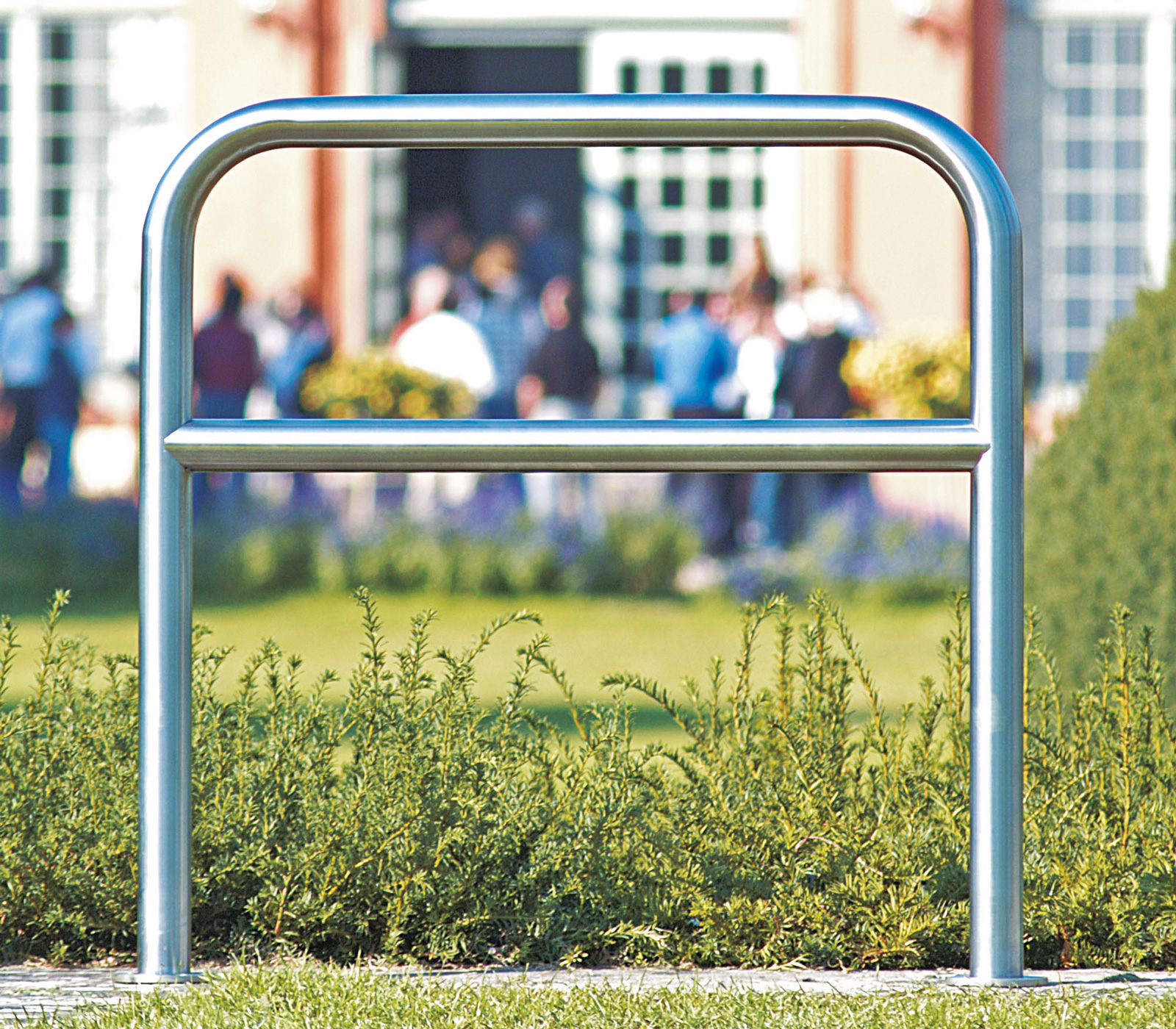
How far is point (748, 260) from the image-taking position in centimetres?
1309

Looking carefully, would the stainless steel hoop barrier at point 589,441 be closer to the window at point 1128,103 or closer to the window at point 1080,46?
the window at point 1080,46

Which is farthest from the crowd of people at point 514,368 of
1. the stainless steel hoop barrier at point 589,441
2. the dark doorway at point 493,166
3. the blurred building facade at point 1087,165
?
the stainless steel hoop barrier at point 589,441

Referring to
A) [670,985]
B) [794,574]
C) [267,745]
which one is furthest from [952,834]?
[794,574]

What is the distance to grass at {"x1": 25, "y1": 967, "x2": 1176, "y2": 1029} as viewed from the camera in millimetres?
1887

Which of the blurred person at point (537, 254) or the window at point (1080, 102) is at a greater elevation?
the window at point (1080, 102)

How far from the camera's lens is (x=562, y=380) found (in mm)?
10578

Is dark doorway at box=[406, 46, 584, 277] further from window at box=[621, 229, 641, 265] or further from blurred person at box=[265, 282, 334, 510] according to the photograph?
blurred person at box=[265, 282, 334, 510]

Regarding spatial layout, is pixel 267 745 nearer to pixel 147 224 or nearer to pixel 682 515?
pixel 147 224

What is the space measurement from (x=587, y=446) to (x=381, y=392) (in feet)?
26.6

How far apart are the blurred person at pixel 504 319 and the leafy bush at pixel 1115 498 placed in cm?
747

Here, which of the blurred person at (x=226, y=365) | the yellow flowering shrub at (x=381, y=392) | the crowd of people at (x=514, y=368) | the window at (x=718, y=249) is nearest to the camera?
the yellow flowering shrub at (x=381, y=392)

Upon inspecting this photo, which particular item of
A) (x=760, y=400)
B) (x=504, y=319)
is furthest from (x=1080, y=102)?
(x=504, y=319)

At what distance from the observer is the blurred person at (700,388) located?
402 inches

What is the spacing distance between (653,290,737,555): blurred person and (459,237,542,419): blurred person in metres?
1.09
